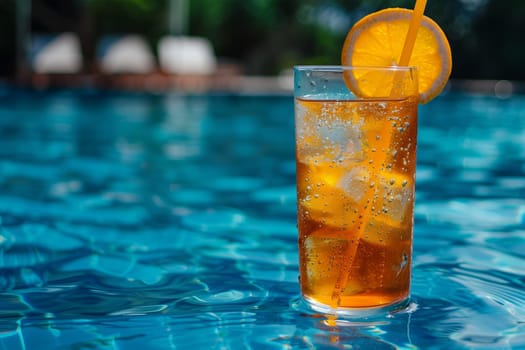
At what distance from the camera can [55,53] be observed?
22.8 m

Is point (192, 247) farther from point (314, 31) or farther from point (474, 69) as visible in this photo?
point (314, 31)

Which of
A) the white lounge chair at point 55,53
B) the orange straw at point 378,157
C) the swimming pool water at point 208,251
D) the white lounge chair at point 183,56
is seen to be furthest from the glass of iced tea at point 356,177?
the white lounge chair at point 55,53

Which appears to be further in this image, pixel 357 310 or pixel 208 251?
pixel 208 251

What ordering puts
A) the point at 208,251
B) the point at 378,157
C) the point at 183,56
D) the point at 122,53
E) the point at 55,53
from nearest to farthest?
the point at 378,157 → the point at 208,251 → the point at 183,56 → the point at 122,53 → the point at 55,53

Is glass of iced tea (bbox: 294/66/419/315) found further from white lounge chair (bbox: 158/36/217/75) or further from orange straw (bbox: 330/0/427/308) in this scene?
white lounge chair (bbox: 158/36/217/75)

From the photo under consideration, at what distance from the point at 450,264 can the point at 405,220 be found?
758 mm

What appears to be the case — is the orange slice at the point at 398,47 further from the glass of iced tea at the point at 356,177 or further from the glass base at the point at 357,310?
the glass base at the point at 357,310

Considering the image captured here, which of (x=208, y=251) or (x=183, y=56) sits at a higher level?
(x=183, y=56)

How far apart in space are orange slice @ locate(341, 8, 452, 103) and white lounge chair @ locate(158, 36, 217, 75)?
17.7m

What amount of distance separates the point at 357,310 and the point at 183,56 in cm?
1894

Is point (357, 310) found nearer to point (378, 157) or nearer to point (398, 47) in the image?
point (378, 157)

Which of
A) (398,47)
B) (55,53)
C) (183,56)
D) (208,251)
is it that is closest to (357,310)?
(398,47)

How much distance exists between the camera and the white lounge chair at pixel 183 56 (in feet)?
64.5

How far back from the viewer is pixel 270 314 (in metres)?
1.75
